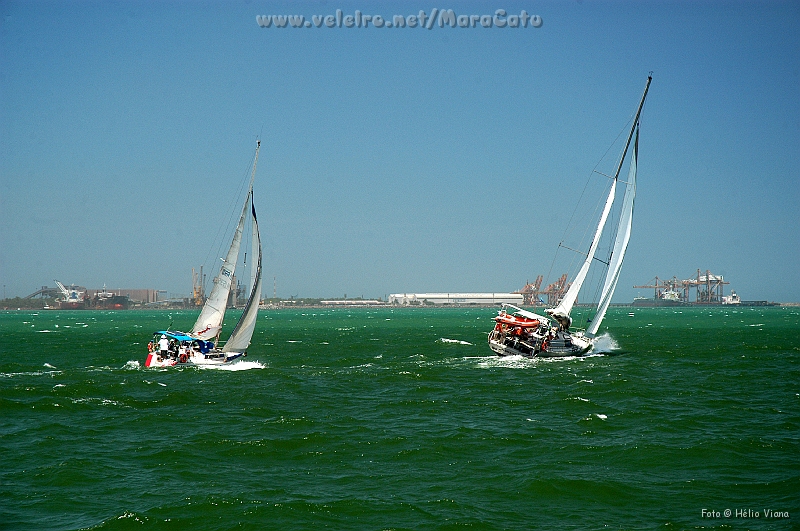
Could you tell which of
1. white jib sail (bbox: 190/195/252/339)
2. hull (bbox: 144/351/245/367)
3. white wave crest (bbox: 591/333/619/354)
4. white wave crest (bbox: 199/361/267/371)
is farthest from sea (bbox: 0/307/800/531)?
white wave crest (bbox: 591/333/619/354)

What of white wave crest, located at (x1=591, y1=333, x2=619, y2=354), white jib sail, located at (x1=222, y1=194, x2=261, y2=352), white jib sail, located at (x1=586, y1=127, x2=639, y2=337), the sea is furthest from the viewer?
white wave crest, located at (x1=591, y1=333, x2=619, y2=354)

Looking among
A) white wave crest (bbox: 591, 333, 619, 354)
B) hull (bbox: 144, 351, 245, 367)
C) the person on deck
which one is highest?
the person on deck

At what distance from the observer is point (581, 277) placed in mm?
50344

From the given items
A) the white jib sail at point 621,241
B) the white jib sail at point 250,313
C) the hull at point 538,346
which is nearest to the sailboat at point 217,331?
the white jib sail at point 250,313

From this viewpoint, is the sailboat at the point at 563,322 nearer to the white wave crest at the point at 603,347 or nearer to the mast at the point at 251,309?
the white wave crest at the point at 603,347

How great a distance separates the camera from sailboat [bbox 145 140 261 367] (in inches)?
1597

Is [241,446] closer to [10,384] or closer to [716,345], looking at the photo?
[10,384]

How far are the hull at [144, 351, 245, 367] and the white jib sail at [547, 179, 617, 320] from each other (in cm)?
2271

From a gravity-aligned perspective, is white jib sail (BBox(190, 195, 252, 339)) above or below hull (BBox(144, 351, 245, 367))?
above

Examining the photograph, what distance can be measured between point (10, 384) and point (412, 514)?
86.3ft

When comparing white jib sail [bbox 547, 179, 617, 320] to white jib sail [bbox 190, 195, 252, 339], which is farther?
white jib sail [bbox 547, 179, 617, 320]

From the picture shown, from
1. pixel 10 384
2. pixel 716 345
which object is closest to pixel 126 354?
pixel 10 384

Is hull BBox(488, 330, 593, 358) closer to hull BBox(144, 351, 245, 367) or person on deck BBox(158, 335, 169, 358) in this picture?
hull BBox(144, 351, 245, 367)

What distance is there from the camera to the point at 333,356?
167 ft
